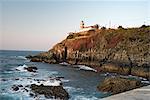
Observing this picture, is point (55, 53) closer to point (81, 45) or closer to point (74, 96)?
point (81, 45)

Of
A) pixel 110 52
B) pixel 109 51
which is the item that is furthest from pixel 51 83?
pixel 109 51

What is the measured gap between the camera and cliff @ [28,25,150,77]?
33.1 ft

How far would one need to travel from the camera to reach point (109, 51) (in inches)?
480

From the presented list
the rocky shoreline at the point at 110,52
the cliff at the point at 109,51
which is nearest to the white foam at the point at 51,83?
the rocky shoreline at the point at 110,52

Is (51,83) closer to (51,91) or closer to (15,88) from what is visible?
(51,91)

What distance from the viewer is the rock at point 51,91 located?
6188 mm

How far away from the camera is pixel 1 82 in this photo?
6824 millimetres

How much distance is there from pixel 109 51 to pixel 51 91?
6173 mm

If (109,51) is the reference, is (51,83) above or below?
below

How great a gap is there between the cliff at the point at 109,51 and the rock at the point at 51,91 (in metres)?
3.37

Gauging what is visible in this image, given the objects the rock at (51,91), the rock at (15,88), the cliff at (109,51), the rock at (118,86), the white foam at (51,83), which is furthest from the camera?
the cliff at (109,51)

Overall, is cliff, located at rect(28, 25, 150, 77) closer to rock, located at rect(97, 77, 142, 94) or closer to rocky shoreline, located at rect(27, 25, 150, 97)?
rocky shoreline, located at rect(27, 25, 150, 97)

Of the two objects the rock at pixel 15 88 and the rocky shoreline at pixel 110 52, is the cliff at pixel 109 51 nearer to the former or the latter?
the rocky shoreline at pixel 110 52

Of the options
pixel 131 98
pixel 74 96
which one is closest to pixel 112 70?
pixel 74 96
